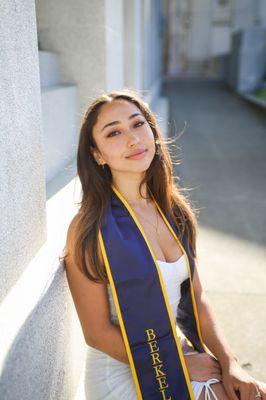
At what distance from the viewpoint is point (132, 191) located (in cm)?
203

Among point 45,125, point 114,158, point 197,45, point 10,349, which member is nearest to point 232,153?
point 45,125

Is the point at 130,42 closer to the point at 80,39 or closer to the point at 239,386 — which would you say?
the point at 80,39

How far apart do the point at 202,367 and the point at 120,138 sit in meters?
1.01

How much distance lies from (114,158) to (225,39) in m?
26.8

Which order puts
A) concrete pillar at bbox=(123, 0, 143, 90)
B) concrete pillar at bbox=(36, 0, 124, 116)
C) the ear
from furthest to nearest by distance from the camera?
concrete pillar at bbox=(123, 0, 143, 90) < concrete pillar at bbox=(36, 0, 124, 116) < the ear

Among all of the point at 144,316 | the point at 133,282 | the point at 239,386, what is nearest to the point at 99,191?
the point at 133,282

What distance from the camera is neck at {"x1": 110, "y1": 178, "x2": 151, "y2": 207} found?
199 centimetres

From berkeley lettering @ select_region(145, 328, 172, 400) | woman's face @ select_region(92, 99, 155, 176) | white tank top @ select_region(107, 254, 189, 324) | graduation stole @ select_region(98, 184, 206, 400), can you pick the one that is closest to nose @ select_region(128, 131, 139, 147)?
woman's face @ select_region(92, 99, 155, 176)

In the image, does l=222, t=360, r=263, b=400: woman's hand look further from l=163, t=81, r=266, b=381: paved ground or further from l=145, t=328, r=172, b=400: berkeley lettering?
l=163, t=81, r=266, b=381: paved ground

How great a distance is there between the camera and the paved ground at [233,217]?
305cm

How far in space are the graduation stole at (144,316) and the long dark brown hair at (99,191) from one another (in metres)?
0.05

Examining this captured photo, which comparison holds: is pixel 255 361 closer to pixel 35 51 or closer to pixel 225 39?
pixel 35 51

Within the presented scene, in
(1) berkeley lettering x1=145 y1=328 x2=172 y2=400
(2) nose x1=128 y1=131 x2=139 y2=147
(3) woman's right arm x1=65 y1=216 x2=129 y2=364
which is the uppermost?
(2) nose x1=128 y1=131 x2=139 y2=147

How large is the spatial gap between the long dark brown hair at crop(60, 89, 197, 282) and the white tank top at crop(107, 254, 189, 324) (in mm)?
156
